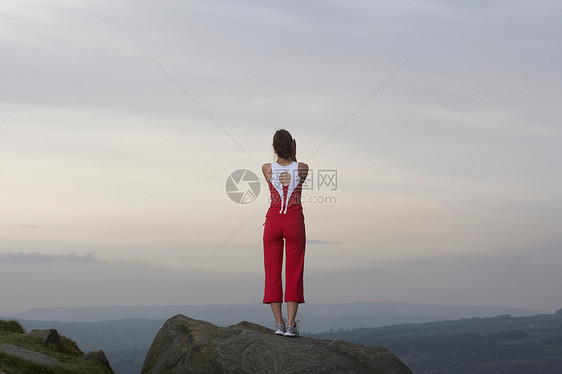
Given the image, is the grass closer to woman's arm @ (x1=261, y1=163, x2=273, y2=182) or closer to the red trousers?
the red trousers

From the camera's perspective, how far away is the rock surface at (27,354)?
52.7 ft

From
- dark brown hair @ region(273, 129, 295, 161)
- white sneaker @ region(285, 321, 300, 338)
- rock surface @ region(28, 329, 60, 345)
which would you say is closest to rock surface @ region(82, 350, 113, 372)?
rock surface @ region(28, 329, 60, 345)

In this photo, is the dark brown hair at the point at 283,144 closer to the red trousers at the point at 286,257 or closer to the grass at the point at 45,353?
the red trousers at the point at 286,257

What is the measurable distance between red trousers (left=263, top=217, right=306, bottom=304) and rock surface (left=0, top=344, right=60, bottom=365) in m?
6.84

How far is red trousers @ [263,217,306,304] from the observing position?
14.8 m

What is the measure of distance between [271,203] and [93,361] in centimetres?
891

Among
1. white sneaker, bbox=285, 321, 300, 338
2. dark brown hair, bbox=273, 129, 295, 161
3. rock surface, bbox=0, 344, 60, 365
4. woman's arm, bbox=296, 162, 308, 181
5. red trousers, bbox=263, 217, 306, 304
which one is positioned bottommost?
rock surface, bbox=0, 344, 60, 365

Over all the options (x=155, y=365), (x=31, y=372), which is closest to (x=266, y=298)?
(x=155, y=365)

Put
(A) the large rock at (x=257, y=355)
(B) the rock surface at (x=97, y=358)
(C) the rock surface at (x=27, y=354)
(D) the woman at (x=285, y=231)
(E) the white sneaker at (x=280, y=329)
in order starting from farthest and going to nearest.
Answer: (B) the rock surface at (x=97, y=358) < (C) the rock surface at (x=27, y=354) < (E) the white sneaker at (x=280, y=329) < (D) the woman at (x=285, y=231) < (A) the large rock at (x=257, y=355)

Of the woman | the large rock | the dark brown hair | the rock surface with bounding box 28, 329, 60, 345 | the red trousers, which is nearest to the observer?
the large rock

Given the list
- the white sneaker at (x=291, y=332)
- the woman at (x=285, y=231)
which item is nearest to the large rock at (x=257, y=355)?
the white sneaker at (x=291, y=332)

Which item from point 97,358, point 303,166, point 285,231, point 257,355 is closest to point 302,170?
point 303,166

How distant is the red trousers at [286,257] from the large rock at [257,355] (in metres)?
1.21

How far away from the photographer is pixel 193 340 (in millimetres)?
14812
